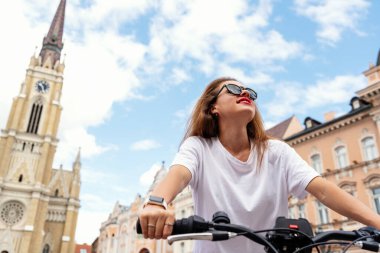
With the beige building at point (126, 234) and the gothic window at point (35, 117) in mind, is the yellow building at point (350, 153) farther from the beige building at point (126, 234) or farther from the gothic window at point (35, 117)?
the gothic window at point (35, 117)

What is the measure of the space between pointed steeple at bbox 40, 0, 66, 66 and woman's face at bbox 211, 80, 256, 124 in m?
60.6

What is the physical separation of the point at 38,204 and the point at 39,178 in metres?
3.59

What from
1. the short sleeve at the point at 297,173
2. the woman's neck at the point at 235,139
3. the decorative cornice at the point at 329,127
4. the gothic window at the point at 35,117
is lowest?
the short sleeve at the point at 297,173

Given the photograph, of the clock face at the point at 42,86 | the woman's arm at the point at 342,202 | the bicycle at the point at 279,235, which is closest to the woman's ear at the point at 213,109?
the woman's arm at the point at 342,202

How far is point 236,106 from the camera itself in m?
2.18

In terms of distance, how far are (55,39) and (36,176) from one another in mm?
26660

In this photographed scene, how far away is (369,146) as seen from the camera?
18.1 m

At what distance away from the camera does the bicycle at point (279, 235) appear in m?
1.25

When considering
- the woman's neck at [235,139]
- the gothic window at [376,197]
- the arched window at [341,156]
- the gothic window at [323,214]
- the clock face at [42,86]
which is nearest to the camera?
the woman's neck at [235,139]

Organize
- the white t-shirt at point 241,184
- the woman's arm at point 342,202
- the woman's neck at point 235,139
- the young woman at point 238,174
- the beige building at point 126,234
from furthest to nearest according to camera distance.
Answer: the beige building at point 126,234 → the woman's neck at point 235,139 → the white t-shirt at point 241,184 → the young woman at point 238,174 → the woman's arm at point 342,202

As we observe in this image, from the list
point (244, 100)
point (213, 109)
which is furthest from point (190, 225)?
point (213, 109)

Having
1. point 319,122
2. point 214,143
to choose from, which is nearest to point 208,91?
point 214,143

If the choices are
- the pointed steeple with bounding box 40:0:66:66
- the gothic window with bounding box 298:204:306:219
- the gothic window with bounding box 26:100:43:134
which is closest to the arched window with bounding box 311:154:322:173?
the gothic window with bounding box 298:204:306:219

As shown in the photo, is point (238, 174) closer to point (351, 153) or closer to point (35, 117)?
point (351, 153)
